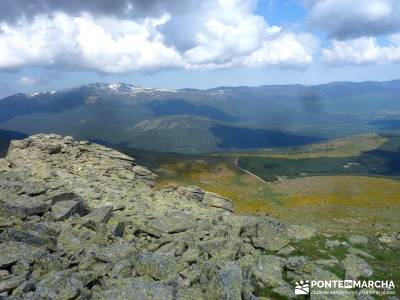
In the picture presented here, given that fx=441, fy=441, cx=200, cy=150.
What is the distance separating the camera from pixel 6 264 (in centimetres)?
2766

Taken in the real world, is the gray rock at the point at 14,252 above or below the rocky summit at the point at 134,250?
above

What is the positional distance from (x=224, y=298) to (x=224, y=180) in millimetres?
124282

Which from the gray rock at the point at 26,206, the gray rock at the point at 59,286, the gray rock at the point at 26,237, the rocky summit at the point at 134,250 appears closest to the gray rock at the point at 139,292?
the rocky summit at the point at 134,250

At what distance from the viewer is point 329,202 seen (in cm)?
9381

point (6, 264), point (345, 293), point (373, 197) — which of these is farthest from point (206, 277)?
point (373, 197)

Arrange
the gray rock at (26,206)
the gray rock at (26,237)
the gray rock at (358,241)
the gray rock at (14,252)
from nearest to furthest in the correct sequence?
the gray rock at (14,252) < the gray rock at (26,237) < the gray rock at (26,206) < the gray rock at (358,241)

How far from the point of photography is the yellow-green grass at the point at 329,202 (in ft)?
228

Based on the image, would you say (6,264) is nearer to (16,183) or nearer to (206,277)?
(206,277)

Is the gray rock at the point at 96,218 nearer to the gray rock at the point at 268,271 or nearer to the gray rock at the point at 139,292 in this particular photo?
the gray rock at the point at 139,292

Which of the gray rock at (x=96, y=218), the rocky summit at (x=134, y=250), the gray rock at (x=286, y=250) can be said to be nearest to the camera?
the rocky summit at (x=134, y=250)

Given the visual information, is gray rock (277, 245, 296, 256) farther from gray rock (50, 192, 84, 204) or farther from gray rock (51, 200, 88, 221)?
gray rock (50, 192, 84, 204)

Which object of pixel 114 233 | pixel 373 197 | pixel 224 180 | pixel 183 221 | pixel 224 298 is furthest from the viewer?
pixel 224 180

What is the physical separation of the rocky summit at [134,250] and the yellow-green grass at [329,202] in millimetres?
23930

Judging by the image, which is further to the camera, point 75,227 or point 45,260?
point 75,227
